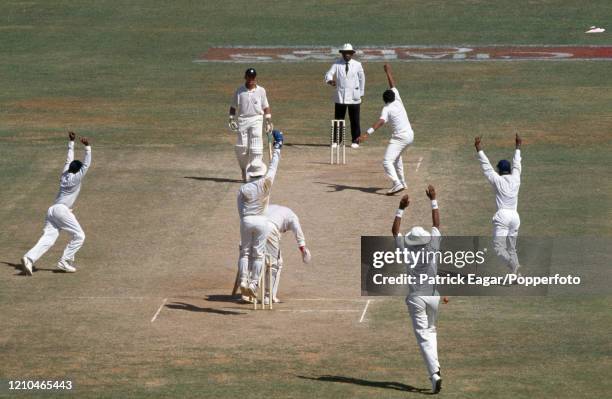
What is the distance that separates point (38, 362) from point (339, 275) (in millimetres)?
5856

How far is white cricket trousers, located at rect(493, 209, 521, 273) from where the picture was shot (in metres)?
22.3

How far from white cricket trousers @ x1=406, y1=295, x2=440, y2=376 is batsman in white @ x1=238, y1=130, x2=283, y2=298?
3.93 meters

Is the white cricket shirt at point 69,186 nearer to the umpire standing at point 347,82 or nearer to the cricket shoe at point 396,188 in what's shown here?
the cricket shoe at point 396,188

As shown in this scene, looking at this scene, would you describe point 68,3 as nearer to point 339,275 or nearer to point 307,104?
point 307,104

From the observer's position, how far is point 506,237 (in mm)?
22438

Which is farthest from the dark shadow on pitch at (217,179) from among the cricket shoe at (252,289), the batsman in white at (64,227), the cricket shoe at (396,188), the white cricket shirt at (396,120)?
the cricket shoe at (252,289)

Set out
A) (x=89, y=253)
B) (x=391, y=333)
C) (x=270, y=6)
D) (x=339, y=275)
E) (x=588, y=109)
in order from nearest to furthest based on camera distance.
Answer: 1. (x=391, y=333)
2. (x=339, y=275)
3. (x=89, y=253)
4. (x=588, y=109)
5. (x=270, y=6)

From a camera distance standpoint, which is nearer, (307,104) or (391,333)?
(391,333)

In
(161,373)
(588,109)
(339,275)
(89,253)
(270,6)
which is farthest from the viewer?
(270,6)

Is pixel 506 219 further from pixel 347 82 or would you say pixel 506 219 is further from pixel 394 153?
pixel 347 82

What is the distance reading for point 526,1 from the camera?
53.6 metres

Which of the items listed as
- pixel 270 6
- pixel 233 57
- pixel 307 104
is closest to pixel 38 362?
pixel 307 104

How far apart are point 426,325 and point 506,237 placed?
5.09 m

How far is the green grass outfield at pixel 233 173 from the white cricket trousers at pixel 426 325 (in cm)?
61
